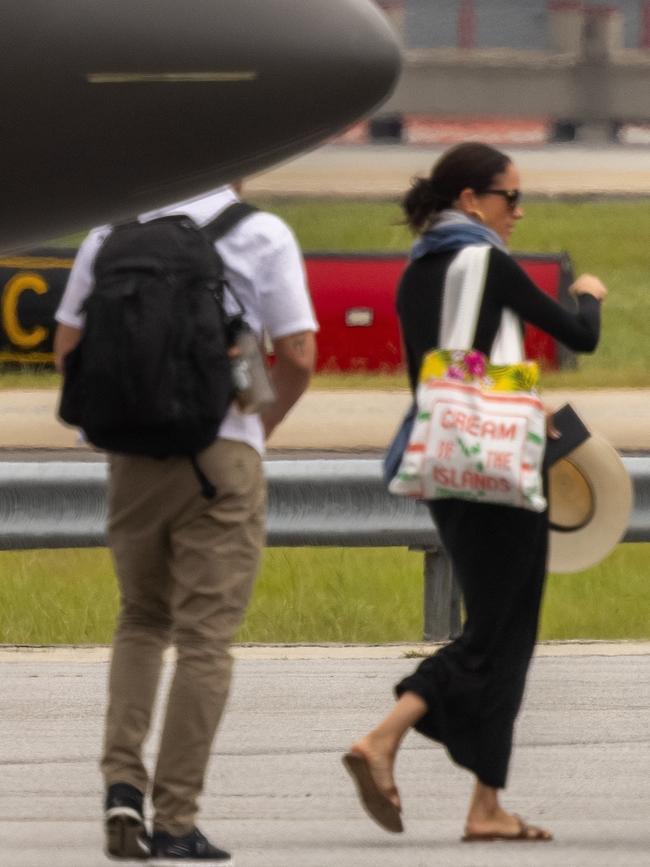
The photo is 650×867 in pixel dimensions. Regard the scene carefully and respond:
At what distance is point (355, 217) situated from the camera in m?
27.8

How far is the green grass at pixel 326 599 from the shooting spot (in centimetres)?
684

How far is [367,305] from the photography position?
47.0 feet

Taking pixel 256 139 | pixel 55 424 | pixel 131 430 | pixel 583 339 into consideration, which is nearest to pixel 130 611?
pixel 131 430

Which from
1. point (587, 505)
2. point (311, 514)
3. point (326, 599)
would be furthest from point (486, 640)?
point (326, 599)

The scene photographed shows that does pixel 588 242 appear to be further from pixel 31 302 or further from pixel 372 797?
pixel 372 797

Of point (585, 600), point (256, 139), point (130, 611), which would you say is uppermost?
point (256, 139)

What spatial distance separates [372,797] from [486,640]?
42cm

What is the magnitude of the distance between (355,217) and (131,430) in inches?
936

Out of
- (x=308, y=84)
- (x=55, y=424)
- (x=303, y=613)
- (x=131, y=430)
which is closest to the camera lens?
(x=308, y=84)

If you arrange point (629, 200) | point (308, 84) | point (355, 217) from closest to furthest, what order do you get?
point (308, 84) → point (355, 217) → point (629, 200)

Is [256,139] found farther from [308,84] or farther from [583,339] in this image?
[583,339]

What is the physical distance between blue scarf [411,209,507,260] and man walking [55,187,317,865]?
0.42 metres

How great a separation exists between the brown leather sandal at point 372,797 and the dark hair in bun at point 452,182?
1166 millimetres

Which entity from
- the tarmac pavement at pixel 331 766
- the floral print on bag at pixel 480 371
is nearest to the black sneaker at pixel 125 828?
the tarmac pavement at pixel 331 766
